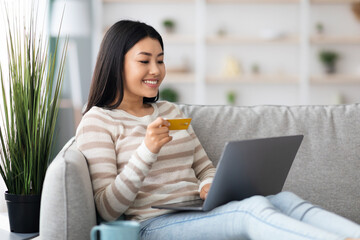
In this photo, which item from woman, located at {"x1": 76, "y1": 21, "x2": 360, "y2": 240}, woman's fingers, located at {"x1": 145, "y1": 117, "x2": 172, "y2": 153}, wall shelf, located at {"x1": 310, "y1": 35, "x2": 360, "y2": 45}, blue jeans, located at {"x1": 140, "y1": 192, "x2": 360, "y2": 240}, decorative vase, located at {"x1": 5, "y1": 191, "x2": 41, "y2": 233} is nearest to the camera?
blue jeans, located at {"x1": 140, "y1": 192, "x2": 360, "y2": 240}

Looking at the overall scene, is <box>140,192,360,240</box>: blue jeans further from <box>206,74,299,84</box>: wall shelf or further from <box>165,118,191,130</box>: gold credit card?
<box>206,74,299,84</box>: wall shelf

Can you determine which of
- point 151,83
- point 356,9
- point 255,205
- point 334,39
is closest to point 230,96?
point 334,39

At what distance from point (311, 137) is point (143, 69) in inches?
30.6

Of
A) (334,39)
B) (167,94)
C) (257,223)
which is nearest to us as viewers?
(257,223)

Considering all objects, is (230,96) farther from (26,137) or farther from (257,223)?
(257,223)

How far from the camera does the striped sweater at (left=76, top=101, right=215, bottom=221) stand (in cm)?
166

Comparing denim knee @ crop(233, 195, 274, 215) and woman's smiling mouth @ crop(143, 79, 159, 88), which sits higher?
woman's smiling mouth @ crop(143, 79, 159, 88)

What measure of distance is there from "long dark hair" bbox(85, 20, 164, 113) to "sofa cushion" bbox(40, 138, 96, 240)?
0.45 m

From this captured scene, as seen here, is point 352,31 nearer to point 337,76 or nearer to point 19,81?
point 337,76

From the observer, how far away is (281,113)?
224cm

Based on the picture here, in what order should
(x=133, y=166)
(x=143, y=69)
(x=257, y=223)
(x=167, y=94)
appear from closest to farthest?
(x=257, y=223)
(x=133, y=166)
(x=143, y=69)
(x=167, y=94)

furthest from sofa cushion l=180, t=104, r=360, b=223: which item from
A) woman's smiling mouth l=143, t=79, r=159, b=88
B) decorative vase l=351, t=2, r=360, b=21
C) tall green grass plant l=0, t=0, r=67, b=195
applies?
decorative vase l=351, t=2, r=360, b=21

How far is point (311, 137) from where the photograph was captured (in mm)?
2172

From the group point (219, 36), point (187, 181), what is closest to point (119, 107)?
point (187, 181)
